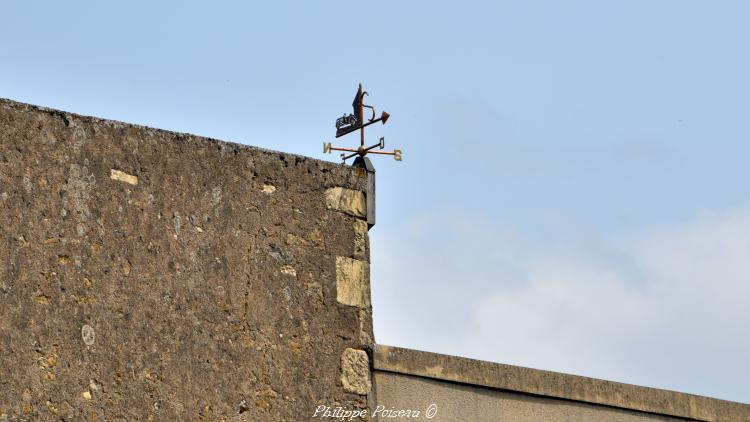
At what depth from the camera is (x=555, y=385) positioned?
25.7 ft

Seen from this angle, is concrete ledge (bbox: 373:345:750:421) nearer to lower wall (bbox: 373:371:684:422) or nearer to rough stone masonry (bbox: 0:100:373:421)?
lower wall (bbox: 373:371:684:422)

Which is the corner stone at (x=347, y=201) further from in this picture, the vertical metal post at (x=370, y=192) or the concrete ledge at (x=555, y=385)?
the concrete ledge at (x=555, y=385)

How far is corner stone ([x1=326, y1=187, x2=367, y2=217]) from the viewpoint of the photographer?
7238 mm

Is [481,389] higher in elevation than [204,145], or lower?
lower

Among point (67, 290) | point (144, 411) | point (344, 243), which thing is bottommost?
point (144, 411)

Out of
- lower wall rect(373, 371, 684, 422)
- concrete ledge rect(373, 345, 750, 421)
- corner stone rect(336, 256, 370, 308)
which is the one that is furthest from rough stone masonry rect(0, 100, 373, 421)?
concrete ledge rect(373, 345, 750, 421)

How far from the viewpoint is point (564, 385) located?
7863mm

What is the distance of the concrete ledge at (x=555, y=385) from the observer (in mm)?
7199

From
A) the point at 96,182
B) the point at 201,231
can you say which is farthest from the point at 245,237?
the point at 96,182

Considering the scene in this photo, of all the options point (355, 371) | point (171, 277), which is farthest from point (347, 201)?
point (171, 277)

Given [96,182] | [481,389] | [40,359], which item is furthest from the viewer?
[481,389]

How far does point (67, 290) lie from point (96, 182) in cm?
56

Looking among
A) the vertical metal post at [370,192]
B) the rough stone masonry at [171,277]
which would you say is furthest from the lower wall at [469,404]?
the vertical metal post at [370,192]

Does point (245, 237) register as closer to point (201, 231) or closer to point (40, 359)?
point (201, 231)
